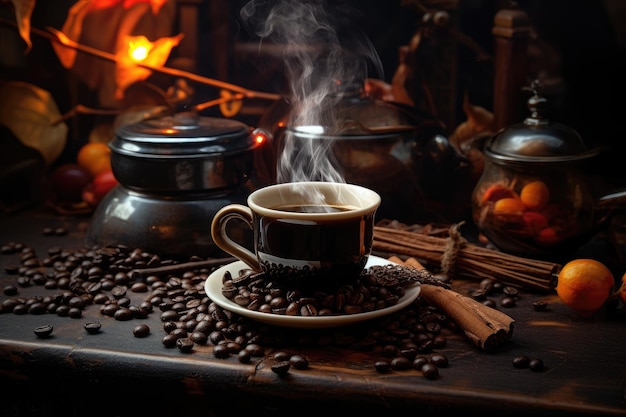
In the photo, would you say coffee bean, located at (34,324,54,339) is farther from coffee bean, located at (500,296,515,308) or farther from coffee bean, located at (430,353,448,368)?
coffee bean, located at (500,296,515,308)

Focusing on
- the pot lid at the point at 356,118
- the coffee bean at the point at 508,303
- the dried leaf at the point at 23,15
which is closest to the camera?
the coffee bean at the point at 508,303

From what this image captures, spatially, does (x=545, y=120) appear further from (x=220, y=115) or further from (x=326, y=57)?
(x=220, y=115)

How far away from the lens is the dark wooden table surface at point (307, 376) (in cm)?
112

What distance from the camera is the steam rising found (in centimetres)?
183

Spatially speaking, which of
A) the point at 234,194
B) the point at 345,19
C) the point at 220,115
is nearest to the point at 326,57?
the point at 345,19

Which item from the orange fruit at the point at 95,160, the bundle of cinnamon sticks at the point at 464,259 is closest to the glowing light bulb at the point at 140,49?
the orange fruit at the point at 95,160

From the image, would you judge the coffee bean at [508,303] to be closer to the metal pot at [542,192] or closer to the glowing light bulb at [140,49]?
the metal pot at [542,192]

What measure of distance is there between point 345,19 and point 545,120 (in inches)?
28.7

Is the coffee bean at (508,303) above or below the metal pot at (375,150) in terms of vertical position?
below

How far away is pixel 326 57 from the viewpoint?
217cm

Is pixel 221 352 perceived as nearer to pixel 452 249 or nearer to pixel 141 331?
pixel 141 331

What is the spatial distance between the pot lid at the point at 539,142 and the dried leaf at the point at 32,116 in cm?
134

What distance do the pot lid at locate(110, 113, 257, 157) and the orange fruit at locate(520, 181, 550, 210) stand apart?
0.63m

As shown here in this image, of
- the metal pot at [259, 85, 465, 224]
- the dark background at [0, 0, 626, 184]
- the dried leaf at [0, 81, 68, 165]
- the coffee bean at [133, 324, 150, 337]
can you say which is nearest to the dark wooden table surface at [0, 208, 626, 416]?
the coffee bean at [133, 324, 150, 337]
